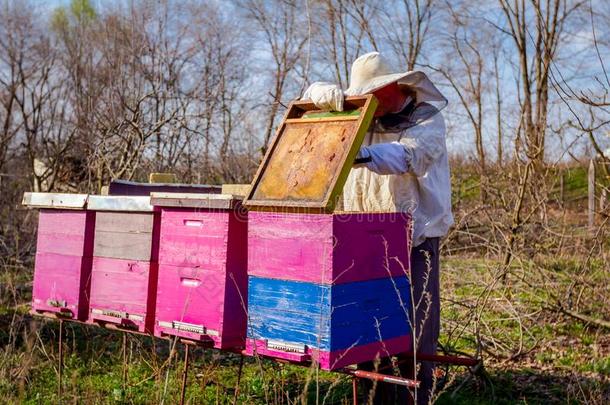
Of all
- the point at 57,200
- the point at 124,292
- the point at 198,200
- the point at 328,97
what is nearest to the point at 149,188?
the point at 57,200

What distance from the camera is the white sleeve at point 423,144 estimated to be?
320 centimetres

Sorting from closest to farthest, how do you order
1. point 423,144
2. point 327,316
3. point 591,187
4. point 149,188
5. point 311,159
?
point 327,316
point 311,159
point 423,144
point 149,188
point 591,187

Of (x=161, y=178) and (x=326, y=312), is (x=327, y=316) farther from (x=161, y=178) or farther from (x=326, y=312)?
(x=161, y=178)

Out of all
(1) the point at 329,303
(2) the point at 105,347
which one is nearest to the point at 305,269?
(1) the point at 329,303

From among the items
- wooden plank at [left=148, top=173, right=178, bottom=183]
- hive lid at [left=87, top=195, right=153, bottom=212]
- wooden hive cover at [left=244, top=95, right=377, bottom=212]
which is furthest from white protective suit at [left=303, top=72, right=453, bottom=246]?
wooden plank at [left=148, top=173, right=178, bottom=183]

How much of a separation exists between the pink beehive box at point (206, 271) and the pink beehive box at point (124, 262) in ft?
0.63

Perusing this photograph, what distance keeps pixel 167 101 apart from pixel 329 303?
7407mm

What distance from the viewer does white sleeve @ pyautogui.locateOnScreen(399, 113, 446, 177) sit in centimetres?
320

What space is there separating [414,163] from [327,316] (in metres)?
0.92

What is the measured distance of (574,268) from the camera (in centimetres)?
621

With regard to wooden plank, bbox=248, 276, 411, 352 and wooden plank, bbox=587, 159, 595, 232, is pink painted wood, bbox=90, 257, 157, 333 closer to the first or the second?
wooden plank, bbox=248, 276, 411, 352

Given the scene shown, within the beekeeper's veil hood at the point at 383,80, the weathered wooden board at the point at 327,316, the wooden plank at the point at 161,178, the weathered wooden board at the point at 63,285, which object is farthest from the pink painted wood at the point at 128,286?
the beekeeper's veil hood at the point at 383,80

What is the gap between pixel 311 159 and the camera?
2951 millimetres

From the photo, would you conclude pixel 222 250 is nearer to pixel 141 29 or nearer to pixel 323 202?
pixel 323 202
